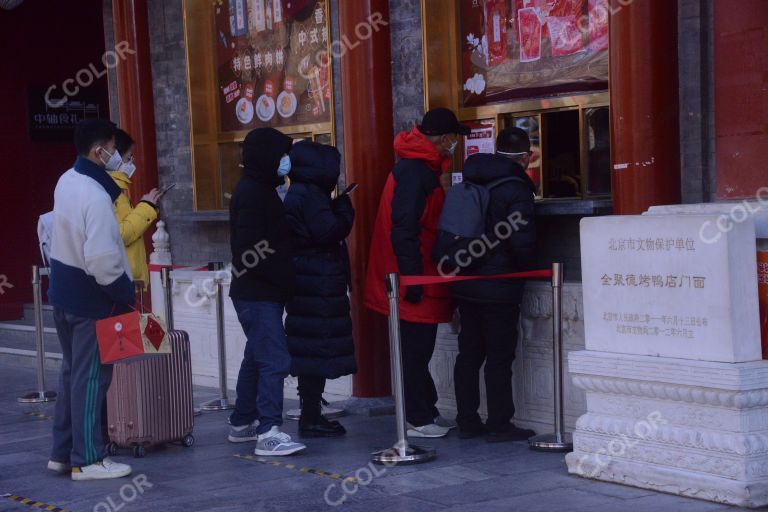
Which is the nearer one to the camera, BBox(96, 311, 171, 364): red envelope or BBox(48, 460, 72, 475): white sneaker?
BBox(96, 311, 171, 364): red envelope

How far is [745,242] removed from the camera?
5316mm

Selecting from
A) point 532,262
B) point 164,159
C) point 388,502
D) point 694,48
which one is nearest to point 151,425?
point 388,502

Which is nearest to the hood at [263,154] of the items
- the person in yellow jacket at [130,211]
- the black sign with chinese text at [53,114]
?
the person in yellow jacket at [130,211]

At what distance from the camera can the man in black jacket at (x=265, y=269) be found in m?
6.70

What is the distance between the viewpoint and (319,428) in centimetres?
734

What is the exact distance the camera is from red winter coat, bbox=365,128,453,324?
6988 mm

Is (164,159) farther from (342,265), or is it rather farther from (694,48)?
(694,48)

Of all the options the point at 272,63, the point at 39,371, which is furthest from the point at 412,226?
the point at 39,371

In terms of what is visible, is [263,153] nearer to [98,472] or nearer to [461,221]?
[461,221]

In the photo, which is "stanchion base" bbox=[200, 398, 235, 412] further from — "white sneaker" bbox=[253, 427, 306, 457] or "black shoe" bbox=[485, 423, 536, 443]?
"black shoe" bbox=[485, 423, 536, 443]

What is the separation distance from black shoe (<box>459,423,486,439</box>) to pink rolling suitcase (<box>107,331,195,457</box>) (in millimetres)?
1643

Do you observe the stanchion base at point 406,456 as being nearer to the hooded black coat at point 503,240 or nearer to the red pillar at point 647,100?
the hooded black coat at point 503,240

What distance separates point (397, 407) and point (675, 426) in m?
1.50

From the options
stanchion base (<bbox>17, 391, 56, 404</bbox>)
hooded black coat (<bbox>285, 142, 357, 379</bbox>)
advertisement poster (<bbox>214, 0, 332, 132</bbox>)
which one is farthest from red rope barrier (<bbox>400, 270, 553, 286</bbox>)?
stanchion base (<bbox>17, 391, 56, 404</bbox>)
